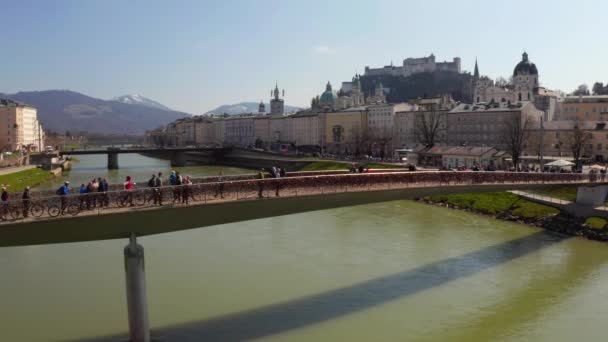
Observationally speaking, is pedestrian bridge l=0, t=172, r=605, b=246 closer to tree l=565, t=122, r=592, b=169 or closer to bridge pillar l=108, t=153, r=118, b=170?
tree l=565, t=122, r=592, b=169

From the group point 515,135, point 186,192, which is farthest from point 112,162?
point 186,192

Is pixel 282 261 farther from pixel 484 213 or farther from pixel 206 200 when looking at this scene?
pixel 484 213

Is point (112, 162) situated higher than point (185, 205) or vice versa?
point (185, 205)

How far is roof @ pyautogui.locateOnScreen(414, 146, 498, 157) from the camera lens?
4819 cm

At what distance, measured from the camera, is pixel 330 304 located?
15461 millimetres

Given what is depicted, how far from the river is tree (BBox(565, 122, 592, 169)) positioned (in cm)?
2467

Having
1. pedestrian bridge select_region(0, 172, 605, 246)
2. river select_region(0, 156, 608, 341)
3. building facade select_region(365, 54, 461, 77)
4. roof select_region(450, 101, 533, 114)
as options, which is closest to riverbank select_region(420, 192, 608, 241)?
river select_region(0, 156, 608, 341)

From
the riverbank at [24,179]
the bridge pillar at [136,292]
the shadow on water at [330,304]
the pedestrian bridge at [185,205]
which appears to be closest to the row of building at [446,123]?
the shadow on water at [330,304]

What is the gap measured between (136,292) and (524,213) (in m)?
23.2

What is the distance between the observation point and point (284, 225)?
27656mm

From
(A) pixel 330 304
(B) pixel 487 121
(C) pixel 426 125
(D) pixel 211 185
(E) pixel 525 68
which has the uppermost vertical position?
(E) pixel 525 68

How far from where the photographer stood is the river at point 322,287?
13812 mm

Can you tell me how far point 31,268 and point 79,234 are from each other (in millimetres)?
8697

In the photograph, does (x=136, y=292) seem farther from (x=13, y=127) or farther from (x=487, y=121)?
(x=13, y=127)
